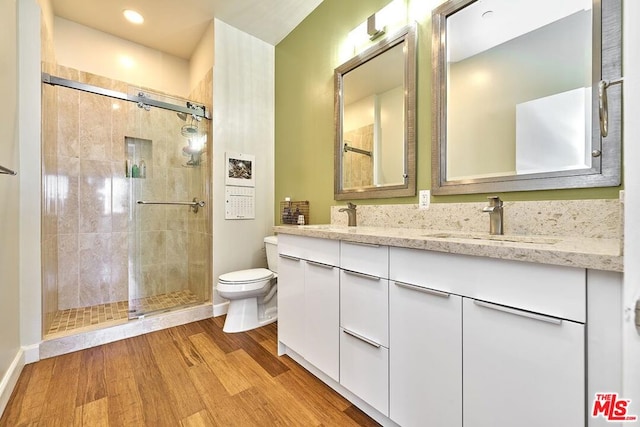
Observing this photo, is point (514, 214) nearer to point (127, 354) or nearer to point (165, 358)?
point (165, 358)

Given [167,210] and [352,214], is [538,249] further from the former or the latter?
[167,210]

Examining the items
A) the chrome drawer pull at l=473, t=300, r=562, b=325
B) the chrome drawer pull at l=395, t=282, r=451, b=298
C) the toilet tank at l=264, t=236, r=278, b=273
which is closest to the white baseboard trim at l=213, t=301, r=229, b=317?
the toilet tank at l=264, t=236, r=278, b=273

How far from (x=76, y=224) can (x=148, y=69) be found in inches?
71.1

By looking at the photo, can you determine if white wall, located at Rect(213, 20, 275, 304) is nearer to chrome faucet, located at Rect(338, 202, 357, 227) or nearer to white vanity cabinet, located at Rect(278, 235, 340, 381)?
white vanity cabinet, located at Rect(278, 235, 340, 381)

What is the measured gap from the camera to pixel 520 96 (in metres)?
1.23

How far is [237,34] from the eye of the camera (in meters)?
2.62

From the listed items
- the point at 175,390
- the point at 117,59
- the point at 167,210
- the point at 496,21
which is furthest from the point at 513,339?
the point at 117,59

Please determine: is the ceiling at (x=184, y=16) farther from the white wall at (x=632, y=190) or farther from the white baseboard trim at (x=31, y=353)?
the white baseboard trim at (x=31, y=353)

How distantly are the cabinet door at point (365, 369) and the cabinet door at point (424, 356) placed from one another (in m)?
0.04

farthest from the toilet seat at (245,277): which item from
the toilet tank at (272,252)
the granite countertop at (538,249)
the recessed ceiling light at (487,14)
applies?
the recessed ceiling light at (487,14)

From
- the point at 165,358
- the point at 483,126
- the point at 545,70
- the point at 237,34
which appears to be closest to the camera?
the point at 545,70

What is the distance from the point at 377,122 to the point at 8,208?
2.25 m

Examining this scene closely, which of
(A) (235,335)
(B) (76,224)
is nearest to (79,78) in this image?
(B) (76,224)

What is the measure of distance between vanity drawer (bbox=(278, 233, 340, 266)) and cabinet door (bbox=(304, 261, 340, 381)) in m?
0.04
